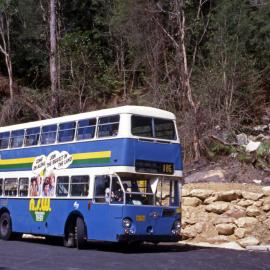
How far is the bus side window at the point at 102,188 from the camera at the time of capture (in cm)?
1800

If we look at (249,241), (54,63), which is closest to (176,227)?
(249,241)

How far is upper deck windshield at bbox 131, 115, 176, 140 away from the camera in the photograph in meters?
18.1

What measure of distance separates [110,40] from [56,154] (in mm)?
20331

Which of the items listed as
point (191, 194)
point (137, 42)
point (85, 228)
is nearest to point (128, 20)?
point (137, 42)

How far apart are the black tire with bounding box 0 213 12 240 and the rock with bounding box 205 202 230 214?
7.09 meters

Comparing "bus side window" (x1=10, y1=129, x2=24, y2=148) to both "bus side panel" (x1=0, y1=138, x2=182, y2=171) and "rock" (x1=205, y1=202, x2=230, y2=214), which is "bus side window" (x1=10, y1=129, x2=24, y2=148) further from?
"rock" (x1=205, y1=202, x2=230, y2=214)

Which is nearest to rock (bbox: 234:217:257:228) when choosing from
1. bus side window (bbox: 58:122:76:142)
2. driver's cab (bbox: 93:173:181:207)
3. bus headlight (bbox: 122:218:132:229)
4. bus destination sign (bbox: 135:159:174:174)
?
driver's cab (bbox: 93:173:181:207)

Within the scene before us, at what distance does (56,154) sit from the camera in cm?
2048

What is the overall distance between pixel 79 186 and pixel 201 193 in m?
5.73

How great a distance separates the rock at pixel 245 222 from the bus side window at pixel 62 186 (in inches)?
237

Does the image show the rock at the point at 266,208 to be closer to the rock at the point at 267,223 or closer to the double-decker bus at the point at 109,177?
the rock at the point at 267,223

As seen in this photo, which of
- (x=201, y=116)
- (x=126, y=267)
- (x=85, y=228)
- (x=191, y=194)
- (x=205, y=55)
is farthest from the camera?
(x=205, y=55)

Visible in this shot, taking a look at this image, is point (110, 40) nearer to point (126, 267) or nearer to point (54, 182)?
point (54, 182)

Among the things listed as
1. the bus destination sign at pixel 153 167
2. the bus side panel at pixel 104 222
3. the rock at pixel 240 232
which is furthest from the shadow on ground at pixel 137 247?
the bus destination sign at pixel 153 167
